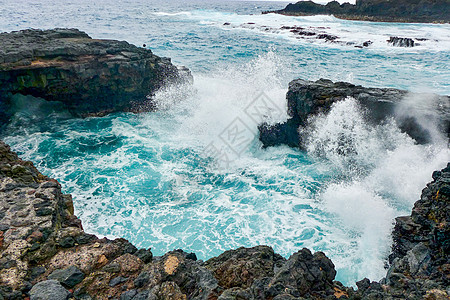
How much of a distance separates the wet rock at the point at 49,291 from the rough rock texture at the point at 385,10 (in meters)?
78.1

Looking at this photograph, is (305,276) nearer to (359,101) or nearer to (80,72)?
(359,101)

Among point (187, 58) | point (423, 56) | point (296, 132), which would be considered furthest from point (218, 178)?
point (423, 56)

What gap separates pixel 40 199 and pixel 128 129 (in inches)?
449

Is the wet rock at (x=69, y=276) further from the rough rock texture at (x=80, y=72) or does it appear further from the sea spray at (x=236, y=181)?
the rough rock texture at (x=80, y=72)

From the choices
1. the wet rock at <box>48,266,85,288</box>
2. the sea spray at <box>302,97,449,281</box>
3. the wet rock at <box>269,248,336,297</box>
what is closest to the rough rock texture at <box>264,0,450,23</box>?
the sea spray at <box>302,97,449,281</box>

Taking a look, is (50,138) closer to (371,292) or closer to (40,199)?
(40,199)

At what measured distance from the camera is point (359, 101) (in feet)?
40.8

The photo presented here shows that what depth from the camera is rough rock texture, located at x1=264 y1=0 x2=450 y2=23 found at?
65.9 meters

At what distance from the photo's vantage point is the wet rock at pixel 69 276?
4.39m

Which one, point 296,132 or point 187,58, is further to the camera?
point 187,58

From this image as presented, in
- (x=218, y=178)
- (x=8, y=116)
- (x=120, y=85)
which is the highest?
(x=120, y=85)

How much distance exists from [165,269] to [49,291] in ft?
5.53

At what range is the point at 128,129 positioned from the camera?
17.2 metres

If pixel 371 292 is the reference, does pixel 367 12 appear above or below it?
above
